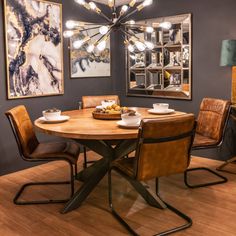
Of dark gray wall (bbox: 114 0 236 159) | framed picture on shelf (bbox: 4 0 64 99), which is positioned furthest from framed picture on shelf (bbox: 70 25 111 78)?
dark gray wall (bbox: 114 0 236 159)

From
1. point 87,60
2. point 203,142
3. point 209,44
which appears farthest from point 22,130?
point 209,44

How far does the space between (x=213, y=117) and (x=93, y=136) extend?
156 cm

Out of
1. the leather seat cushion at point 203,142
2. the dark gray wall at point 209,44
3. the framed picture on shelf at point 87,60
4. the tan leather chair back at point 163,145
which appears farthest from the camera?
the framed picture on shelf at point 87,60

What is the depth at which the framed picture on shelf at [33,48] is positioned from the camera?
3664 mm

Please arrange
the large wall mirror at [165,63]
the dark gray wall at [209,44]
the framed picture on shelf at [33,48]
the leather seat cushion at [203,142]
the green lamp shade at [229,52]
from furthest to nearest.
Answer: the large wall mirror at [165,63] → the dark gray wall at [209,44] → the framed picture on shelf at [33,48] → the green lamp shade at [229,52] → the leather seat cushion at [203,142]

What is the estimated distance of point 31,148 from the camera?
303 centimetres

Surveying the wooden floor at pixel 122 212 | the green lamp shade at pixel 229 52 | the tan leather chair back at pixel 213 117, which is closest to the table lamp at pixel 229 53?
the green lamp shade at pixel 229 52

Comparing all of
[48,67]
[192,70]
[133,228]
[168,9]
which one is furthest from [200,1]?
[133,228]

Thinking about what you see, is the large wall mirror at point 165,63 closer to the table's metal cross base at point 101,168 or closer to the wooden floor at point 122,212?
the wooden floor at point 122,212

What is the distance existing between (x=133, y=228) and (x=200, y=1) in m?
2.96

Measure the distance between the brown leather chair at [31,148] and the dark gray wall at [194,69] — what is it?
2.36ft

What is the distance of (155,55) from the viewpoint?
4.63m

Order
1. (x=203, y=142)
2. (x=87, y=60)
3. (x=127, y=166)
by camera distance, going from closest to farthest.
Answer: (x=127, y=166), (x=203, y=142), (x=87, y=60)

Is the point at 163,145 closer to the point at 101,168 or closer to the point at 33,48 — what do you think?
the point at 101,168
